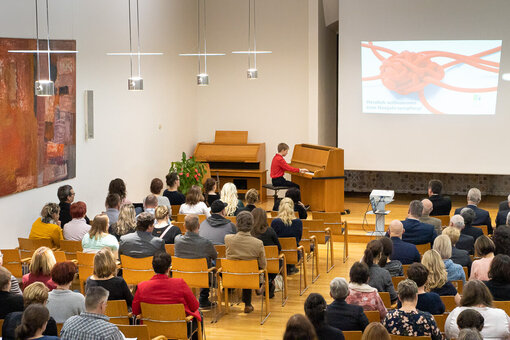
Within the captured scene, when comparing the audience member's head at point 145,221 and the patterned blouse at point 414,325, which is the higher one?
the audience member's head at point 145,221

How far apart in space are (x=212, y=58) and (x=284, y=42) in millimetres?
1742

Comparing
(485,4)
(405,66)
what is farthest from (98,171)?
(485,4)

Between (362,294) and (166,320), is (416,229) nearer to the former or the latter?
(362,294)

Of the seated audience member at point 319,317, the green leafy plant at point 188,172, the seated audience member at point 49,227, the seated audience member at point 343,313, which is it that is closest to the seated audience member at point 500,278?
the seated audience member at point 343,313

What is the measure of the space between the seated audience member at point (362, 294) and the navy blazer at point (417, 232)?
248 centimetres

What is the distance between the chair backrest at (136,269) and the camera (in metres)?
6.86

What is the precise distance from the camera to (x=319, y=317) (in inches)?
177

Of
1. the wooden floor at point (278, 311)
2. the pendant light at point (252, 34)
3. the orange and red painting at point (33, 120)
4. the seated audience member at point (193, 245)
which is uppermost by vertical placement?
the pendant light at point (252, 34)

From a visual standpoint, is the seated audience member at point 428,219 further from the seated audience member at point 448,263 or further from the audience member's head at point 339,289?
the audience member's head at point 339,289

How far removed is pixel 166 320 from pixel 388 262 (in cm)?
232

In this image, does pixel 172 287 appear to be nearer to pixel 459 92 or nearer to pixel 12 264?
pixel 12 264

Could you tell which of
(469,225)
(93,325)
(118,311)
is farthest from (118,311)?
(469,225)

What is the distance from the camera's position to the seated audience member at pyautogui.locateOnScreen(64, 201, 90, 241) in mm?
7840

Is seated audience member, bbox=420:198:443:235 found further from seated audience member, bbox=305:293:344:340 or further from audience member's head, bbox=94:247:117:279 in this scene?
audience member's head, bbox=94:247:117:279
